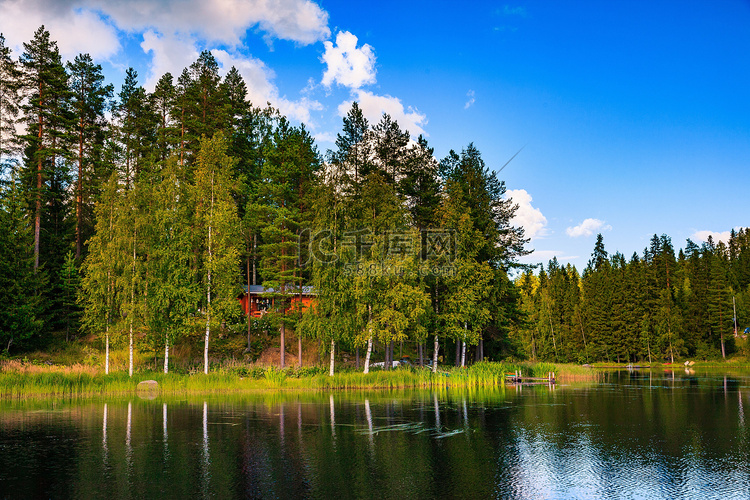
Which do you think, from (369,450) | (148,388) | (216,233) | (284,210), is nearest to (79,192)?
(216,233)

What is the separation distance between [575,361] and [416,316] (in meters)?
76.2

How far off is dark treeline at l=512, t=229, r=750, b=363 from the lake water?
239 ft

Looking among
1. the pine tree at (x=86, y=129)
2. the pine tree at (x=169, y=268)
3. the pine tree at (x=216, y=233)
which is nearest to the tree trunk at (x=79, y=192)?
the pine tree at (x=86, y=129)

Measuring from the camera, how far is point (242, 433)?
22734 mm

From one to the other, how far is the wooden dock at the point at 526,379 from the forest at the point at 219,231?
16.9 feet

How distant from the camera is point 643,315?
104438 millimetres

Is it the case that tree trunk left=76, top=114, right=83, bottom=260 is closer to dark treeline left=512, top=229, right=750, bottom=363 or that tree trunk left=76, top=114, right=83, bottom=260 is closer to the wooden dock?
the wooden dock

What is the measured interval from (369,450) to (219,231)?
31217 millimetres

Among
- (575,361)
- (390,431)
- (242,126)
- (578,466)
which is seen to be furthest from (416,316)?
(575,361)

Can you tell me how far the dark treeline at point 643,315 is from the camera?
10444cm

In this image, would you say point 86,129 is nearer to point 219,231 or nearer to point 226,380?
point 219,231

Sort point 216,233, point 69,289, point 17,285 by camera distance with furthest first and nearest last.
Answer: point 69,289 → point 216,233 → point 17,285

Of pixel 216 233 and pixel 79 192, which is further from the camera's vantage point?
pixel 79 192

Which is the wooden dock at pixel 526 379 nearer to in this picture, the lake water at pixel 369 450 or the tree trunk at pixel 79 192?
the lake water at pixel 369 450
